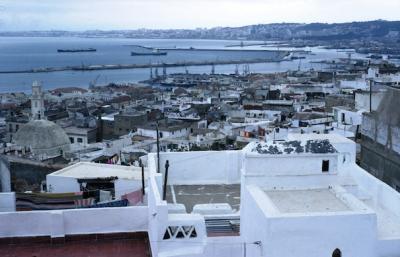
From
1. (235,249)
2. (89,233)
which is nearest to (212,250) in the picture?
(235,249)

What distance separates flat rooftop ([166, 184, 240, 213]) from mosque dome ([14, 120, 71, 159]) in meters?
12.5

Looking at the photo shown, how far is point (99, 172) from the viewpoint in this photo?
12.2 metres

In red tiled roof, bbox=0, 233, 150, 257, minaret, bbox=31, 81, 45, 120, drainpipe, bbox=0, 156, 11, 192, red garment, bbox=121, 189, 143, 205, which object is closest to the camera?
red tiled roof, bbox=0, 233, 150, 257

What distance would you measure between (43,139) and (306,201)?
52.5ft

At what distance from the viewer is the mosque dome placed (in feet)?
67.7

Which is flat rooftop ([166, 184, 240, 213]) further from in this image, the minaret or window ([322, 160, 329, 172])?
the minaret

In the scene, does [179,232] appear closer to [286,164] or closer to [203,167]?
[286,164]

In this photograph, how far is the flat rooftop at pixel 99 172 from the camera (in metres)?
11.8

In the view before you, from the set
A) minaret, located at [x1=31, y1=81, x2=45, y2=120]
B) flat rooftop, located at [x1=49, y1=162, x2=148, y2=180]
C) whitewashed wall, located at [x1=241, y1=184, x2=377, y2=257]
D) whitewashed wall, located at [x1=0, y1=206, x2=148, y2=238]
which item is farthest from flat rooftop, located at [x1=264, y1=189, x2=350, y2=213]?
minaret, located at [x1=31, y1=81, x2=45, y2=120]

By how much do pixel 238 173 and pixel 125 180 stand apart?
2.87 m

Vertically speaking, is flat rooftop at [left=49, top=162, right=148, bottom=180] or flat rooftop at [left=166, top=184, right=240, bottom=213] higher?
flat rooftop at [left=166, top=184, right=240, bottom=213]

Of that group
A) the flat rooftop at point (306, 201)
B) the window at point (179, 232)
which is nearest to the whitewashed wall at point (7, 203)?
the window at point (179, 232)

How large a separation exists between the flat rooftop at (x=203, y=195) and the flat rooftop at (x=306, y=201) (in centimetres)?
149

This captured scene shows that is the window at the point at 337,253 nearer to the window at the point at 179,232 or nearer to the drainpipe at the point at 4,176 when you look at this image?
the window at the point at 179,232
